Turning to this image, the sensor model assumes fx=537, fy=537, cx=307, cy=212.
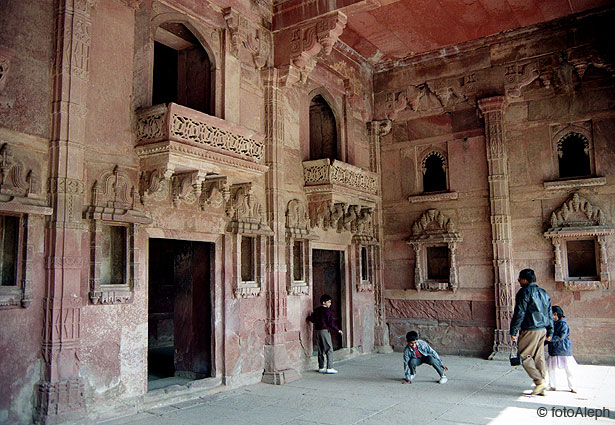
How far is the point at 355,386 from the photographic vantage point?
8.68 meters

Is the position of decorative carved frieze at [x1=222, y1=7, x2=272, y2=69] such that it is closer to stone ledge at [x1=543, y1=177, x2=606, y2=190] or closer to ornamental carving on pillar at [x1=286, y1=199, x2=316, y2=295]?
ornamental carving on pillar at [x1=286, y1=199, x2=316, y2=295]

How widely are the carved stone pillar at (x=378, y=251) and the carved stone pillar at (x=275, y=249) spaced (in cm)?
360

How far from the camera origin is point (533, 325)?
296 inches

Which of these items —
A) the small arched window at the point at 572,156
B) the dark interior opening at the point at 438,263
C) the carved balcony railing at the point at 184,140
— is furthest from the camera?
the dark interior opening at the point at 438,263

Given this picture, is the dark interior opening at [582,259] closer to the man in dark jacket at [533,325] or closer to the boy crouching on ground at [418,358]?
the man in dark jacket at [533,325]

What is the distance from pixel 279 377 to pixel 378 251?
4.83 m

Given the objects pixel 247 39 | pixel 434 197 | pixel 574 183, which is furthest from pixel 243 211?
pixel 574 183

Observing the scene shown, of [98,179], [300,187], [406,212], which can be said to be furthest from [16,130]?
[406,212]

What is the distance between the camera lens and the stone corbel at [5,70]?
5.79 meters

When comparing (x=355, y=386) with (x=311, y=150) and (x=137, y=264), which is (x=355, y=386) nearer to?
(x=137, y=264)

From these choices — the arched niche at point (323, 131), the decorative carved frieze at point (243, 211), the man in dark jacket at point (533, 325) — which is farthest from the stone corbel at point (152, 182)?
the arched niche at point (323, 131)

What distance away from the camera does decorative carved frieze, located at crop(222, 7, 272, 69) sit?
906 cm

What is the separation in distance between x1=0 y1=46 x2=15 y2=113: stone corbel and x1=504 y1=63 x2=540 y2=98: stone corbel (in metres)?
9.60

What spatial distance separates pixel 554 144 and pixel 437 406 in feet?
22.0
